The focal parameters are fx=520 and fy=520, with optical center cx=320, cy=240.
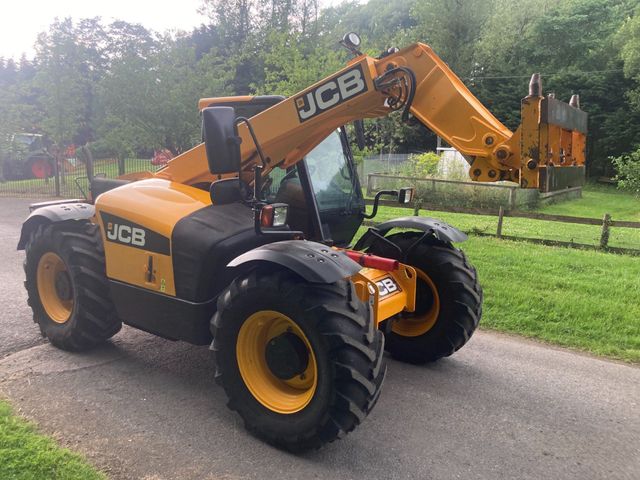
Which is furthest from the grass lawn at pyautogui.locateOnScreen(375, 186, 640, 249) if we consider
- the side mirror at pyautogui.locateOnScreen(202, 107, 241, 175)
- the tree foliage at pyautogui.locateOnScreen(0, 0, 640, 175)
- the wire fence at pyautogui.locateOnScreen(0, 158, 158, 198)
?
the wire fence at pyautogui.locateOnScreen(0, 158, 158, 198)

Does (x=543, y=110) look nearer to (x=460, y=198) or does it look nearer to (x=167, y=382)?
(x=167, y=382)

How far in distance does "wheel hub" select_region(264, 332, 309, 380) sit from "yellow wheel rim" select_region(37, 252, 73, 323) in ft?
7.60

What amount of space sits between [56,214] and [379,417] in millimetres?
3083

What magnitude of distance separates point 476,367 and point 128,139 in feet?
48.2

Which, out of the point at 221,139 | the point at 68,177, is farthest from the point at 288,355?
the point at 68,177

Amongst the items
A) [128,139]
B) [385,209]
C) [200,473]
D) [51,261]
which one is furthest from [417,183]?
[200,473]

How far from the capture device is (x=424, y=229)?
14.0ft

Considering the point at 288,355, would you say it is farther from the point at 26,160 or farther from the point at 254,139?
the point at 26,160

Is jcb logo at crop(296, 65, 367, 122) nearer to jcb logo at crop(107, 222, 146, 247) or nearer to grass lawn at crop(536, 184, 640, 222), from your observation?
jcb logo at crop(107, 222, 146, 247)

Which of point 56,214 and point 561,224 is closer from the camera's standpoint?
point 56,214

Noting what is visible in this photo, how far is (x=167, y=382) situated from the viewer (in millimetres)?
3879

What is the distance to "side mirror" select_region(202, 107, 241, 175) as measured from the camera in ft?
10.6

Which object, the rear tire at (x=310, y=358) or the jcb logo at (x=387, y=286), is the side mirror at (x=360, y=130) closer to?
the jcb logo at (x=387, y=286)

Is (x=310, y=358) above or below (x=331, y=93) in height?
below
